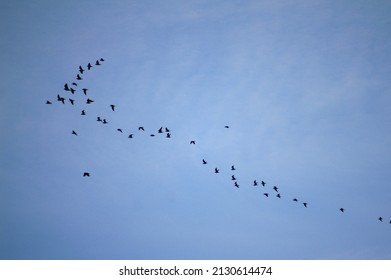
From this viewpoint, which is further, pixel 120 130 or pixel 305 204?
pixel 305 204

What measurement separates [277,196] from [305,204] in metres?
3.05

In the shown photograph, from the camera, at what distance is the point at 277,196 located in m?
42.0

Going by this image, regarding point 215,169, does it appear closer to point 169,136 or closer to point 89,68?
point 169,136

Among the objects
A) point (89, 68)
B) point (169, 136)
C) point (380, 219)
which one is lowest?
point (380, 219)

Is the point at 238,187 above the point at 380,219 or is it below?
above

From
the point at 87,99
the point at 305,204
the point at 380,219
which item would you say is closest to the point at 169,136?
the point at 87,99
